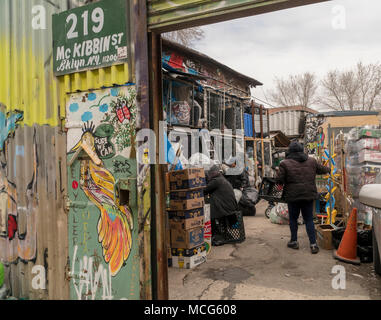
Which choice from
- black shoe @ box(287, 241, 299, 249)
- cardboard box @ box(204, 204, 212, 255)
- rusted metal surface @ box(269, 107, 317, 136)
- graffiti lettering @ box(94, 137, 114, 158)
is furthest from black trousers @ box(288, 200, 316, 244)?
rusted metal surface @ box(269, 107, 317, 136)

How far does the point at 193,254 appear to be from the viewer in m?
5.59

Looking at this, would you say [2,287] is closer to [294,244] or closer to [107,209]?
[107,209]

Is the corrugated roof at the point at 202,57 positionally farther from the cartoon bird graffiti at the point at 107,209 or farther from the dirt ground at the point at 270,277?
the cartoon bird graffiti at the point at 107,209

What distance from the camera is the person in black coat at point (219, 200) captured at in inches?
271

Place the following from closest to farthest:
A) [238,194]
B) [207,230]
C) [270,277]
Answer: [270,277], [207,230], [238,194]

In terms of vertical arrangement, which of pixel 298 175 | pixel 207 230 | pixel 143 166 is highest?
pixel 143 166

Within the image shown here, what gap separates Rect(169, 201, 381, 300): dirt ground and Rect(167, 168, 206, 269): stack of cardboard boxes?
21 centimetres

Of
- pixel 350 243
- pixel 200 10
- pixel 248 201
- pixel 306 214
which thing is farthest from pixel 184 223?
pixel 248 201

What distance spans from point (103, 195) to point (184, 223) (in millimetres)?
2334

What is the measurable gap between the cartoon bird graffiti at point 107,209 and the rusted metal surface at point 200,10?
4.07 ft

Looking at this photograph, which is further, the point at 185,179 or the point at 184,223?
the point at 185,179

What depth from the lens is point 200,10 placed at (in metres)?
2.87

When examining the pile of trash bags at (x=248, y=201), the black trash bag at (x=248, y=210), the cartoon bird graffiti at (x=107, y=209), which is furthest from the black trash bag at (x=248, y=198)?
the cartoon bird graffiti at (x=107, y=209)
